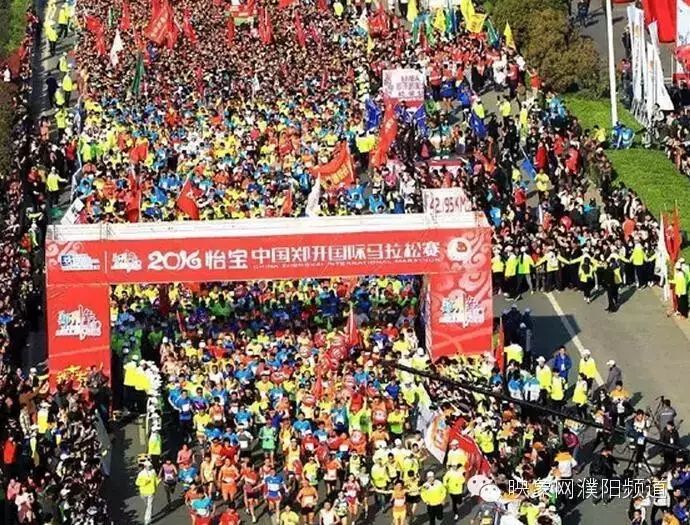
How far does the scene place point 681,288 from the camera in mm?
39656

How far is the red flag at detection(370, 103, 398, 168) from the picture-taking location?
4734 centimetres

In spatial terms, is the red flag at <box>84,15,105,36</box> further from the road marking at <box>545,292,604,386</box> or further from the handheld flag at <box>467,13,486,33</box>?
the road marking at <box>545,292,604,386</box>

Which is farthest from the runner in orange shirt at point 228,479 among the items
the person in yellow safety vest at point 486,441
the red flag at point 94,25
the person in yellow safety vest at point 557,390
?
the red flag at point 94,25

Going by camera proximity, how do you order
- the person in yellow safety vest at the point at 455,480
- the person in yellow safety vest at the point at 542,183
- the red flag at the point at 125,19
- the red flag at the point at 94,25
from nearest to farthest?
the person in yellow safety vest at the point at 455,480 < the person in yellow safety vest at the point at 542,183 < the red flag at the point at 94,25 < the red flag at the point at 125,19

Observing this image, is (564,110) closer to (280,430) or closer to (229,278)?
(229,278)

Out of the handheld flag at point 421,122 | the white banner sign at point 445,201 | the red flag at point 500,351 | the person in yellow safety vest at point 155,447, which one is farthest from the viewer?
the handheld flag at point 421,122

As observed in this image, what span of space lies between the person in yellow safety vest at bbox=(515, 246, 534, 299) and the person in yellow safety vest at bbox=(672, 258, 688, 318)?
3204 millimetres

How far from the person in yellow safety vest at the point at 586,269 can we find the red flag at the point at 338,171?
20.4 feet

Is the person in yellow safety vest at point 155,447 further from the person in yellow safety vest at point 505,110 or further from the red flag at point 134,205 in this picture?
the person in yellow safety vest at point 505,110

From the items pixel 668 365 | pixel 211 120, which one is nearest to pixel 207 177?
pixel 211 120

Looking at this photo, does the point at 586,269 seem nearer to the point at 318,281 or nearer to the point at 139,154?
the point at 318,281

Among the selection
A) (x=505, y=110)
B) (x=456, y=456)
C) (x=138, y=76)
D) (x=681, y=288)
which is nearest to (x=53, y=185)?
(x=138, y=76)

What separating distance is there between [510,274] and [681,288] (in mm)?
3754

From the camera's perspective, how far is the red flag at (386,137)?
155ft
